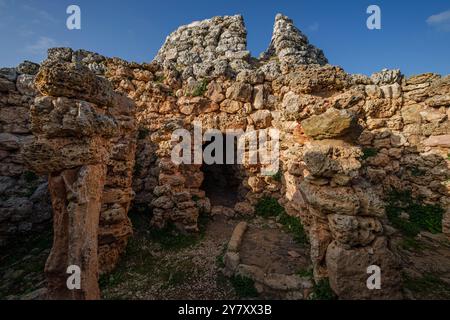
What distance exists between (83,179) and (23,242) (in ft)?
19.4

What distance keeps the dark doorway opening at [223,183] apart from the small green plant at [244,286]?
4706 mm

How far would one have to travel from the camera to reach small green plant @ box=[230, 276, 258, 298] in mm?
4828

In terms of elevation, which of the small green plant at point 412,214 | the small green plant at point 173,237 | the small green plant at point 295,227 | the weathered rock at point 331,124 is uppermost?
the weathered rock at point 331,124

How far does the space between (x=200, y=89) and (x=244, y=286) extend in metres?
8.19

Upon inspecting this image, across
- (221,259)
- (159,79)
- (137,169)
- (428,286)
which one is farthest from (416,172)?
(159,79)

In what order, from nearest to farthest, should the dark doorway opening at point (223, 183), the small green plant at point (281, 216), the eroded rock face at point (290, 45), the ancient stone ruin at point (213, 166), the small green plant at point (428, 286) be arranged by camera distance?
the ancient stone ruin at point (213, 166) < the small green plant at point (428, 286) < the small green plant at point (281, 216) < the dark doorway opening at point (223, 183) < the eroded rock face at point (290, 45)

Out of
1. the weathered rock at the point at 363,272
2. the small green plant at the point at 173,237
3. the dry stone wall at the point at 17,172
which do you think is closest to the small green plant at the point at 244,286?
the weathered rock at the point at 363,272

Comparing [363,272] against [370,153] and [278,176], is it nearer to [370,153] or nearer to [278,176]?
[278,176]

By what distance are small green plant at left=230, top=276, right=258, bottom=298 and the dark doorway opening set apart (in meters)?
4.71

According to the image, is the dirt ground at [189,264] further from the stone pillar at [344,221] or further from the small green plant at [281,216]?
the stone pillar at [344,221]

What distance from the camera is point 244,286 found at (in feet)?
16.5

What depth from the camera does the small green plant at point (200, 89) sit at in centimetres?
993
